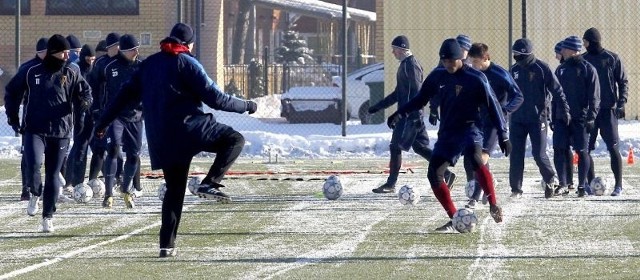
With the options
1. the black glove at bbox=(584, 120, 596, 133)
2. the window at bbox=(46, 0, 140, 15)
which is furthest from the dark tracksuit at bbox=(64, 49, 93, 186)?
the window at bbox=(46, 0, 140, 15)

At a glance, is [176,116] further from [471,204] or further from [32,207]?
[471,204]

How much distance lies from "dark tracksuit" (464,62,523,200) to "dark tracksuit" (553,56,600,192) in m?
1.85

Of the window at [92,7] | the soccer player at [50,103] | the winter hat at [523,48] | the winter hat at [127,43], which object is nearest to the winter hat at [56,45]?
the soccer player at [50,103]

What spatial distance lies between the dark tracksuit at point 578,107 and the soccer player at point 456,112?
14.2ft

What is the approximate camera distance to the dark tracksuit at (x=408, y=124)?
60.5ft

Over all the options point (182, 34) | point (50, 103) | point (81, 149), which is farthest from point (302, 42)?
point (182, 34)

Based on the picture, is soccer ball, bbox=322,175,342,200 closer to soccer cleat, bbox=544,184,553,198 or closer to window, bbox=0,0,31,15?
soccer cleat, bbox=544,184,553,198

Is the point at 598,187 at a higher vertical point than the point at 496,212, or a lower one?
lower

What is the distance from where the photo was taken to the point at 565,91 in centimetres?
1833

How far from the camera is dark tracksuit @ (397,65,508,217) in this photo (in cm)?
1378

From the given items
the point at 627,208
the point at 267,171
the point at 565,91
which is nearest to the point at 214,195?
the point at 627,208

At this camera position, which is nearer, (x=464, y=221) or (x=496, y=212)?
(x=464, y=221)

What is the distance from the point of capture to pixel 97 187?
1808 cm

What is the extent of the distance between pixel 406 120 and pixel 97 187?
382cm
